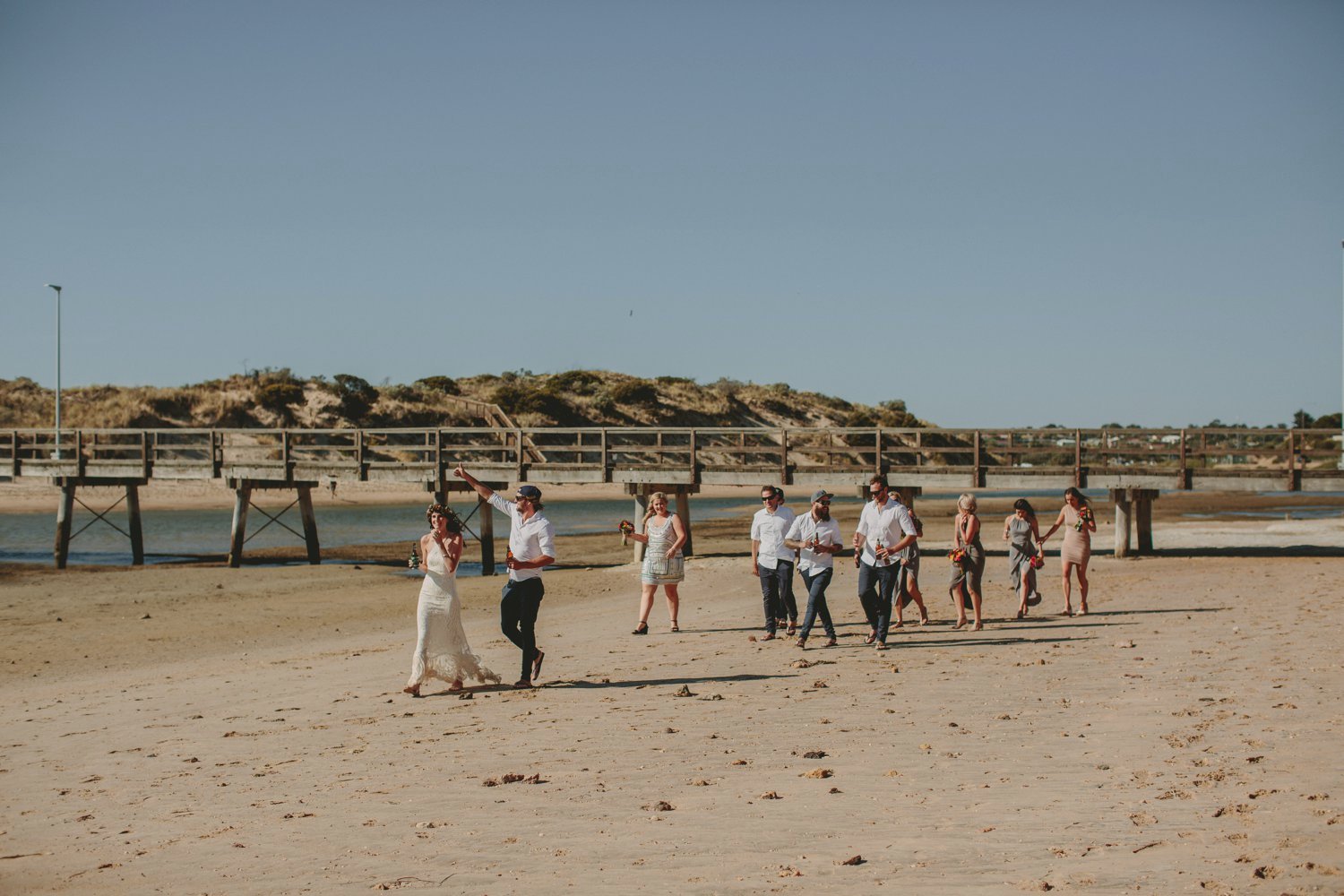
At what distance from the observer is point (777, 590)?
13.2 meters

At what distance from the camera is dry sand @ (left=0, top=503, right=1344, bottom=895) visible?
5.61m

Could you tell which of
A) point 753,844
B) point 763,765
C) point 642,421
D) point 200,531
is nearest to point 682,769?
point 763,765

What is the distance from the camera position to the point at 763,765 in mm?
7516

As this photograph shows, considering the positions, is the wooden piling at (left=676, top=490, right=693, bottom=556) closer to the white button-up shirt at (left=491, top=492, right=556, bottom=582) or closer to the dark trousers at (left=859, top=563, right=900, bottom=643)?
the dark trousers at (left=859, top=563, right=900, bottom=643)

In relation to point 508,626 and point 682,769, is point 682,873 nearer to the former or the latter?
point 682,769

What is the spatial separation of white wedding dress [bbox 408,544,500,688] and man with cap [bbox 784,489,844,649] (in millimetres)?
3792

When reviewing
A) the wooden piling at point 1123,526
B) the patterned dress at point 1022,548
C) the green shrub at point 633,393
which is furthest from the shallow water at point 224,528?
the green shrub at point 633,393

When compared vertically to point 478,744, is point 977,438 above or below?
above

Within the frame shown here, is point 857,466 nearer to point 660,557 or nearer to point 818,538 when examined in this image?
point 660,557

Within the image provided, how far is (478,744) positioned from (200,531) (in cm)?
3472

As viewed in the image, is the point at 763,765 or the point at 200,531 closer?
the point at 763,765

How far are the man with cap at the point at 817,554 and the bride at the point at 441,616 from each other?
12.3 feet

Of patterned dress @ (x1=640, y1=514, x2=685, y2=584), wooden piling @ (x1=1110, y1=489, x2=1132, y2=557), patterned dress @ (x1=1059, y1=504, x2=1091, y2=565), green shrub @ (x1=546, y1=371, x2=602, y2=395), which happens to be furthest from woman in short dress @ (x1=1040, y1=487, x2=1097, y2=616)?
green shrub @ (x1=546, y1=371, x2=602, y2=395)

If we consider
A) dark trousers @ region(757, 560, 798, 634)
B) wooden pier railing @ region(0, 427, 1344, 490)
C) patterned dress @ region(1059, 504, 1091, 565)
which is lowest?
dark trousers @ region(757, 560, 798, 634)
